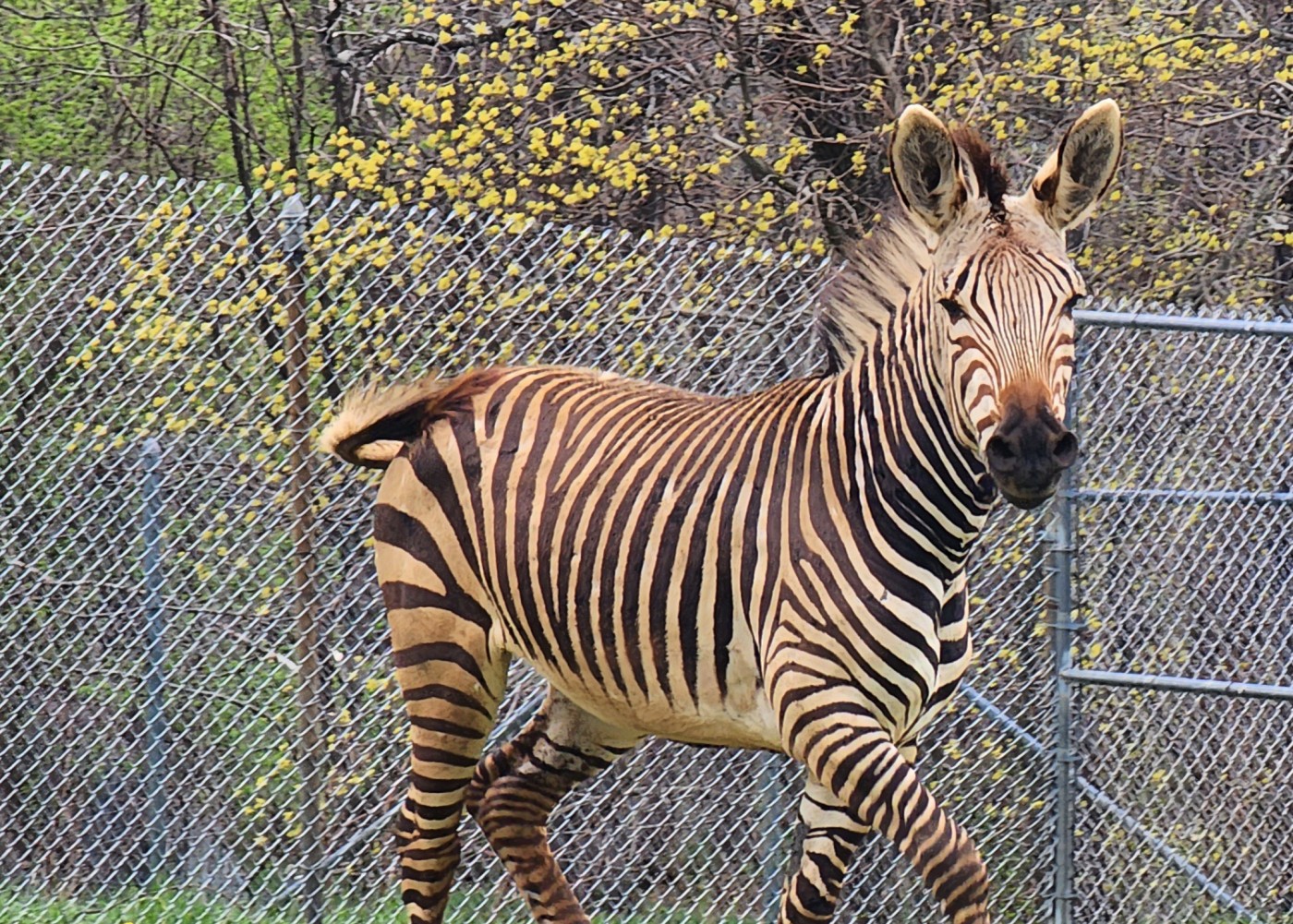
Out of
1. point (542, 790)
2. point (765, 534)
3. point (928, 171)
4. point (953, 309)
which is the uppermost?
point (928, 171)

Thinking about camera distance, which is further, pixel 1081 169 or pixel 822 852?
pixel 822 852

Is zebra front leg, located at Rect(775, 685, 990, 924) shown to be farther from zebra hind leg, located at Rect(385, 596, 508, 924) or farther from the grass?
the grass

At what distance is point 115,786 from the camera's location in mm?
5125

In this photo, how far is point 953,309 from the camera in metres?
3.85

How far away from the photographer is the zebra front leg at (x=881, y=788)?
3.73m

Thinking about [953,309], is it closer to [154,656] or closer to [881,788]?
[881,788]

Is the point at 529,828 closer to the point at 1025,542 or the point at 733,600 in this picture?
the point at 733,600

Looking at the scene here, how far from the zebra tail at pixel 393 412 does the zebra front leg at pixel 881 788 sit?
137 centimetres

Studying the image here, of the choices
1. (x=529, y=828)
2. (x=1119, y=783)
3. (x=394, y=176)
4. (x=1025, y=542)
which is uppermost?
(x=394, y=176)

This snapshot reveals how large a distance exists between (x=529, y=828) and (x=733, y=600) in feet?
3.87

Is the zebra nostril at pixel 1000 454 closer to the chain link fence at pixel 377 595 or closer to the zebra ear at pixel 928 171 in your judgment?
the zebra ear at pixel 928 171

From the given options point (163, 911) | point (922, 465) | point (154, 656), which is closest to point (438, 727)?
point (154, 656)

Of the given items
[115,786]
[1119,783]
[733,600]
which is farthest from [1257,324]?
[115,786]

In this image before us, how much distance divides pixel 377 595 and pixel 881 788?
86.3 inches
